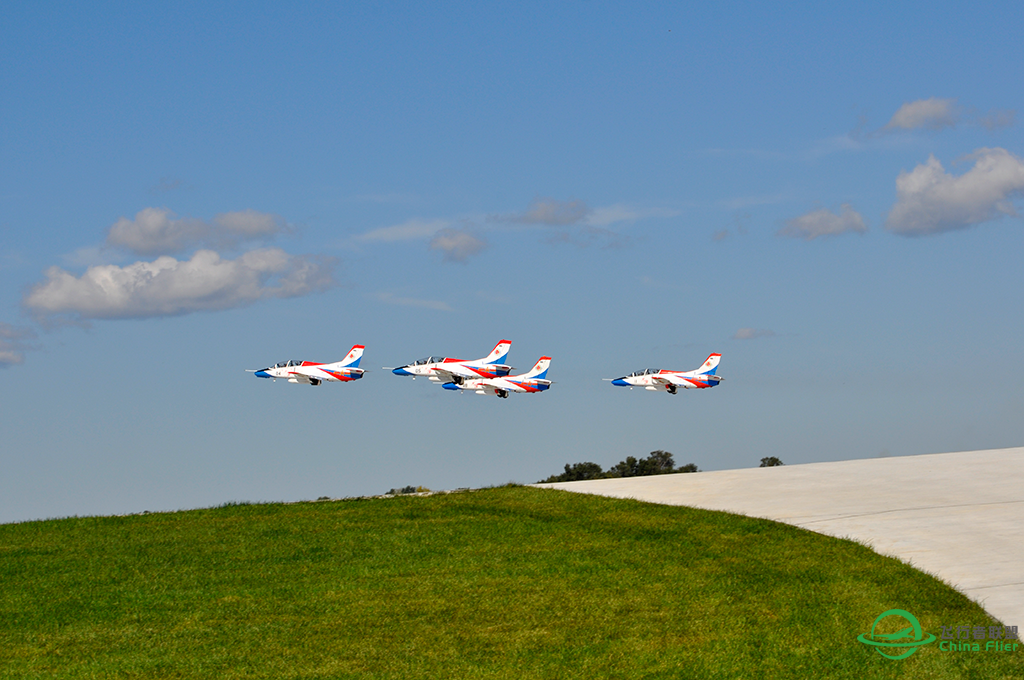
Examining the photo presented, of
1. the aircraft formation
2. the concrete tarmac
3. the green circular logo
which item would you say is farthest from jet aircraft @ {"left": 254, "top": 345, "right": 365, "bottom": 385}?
the green circular logo

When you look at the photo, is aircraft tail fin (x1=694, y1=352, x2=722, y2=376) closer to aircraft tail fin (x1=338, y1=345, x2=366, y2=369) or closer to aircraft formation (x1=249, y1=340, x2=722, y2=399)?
aircraft formation (x1=249, y1=340, x2=722, y2=399)

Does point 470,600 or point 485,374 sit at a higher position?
point 485,374

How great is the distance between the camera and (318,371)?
40.5m

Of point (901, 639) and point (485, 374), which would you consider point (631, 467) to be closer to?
point (485, 374)

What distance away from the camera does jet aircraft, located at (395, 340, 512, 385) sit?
143ft

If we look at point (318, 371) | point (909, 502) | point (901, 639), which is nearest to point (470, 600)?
point (901, 639)

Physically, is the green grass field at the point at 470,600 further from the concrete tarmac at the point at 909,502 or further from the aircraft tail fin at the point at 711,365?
the aircraft tail fin at the point at 711,365

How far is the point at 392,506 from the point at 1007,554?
15156 mm

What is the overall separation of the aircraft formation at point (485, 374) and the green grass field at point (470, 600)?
1369 cm

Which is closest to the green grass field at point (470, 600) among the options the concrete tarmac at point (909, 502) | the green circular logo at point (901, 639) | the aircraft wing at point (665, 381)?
the green circular logo at point (901, 639)

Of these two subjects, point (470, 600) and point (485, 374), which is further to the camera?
point (485, 374)

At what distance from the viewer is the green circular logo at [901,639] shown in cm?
1655

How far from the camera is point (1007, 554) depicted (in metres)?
21.2

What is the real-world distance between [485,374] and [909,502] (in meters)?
20.3
